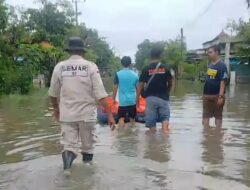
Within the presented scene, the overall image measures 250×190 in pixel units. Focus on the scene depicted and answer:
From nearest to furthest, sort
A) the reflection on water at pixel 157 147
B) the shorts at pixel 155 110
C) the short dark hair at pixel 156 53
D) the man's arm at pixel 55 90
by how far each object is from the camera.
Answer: the man's arm at pixel 55 90, the reflection on water at pixel 157 147, the short dark hair at pixel 156 53, the shorts at pixel 155 110

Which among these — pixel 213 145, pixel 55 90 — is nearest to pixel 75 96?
pixel 55 90

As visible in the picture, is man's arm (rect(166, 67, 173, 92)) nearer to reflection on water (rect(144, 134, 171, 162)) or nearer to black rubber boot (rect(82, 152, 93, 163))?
reflection on water (rect(144, 134, 171, 162))

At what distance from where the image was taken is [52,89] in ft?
20.7

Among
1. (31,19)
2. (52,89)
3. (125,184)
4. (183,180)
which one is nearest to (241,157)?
(183,180)

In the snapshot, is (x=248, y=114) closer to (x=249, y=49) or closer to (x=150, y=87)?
(x=150, y=87)

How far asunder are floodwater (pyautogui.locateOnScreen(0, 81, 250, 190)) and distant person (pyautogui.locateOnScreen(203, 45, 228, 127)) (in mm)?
→ 437

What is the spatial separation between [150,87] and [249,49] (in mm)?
40837

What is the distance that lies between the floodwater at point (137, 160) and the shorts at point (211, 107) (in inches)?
12.7

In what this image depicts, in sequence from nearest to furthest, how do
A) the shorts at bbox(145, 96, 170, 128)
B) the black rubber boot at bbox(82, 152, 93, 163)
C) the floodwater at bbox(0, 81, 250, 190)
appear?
1. the floodwater at bbox(0, 81, 250, 190)
2. the black rubber boot at bbox(82, 152, 93, 163)
3. the shorts at bbox(145, 96, 170, 128)

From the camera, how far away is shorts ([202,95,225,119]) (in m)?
9.72

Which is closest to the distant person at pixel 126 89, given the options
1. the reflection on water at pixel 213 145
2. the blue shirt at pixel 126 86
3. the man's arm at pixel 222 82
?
the blue shirt at pixel 126 86

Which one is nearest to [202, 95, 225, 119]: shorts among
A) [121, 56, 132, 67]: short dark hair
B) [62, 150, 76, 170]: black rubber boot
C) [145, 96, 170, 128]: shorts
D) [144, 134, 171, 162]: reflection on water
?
[145, 96, 170, 128]: shorts

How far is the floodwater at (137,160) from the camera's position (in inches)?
223

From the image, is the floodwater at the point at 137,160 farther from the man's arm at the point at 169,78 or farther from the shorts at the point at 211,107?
the man's arm at the point at 169,78
